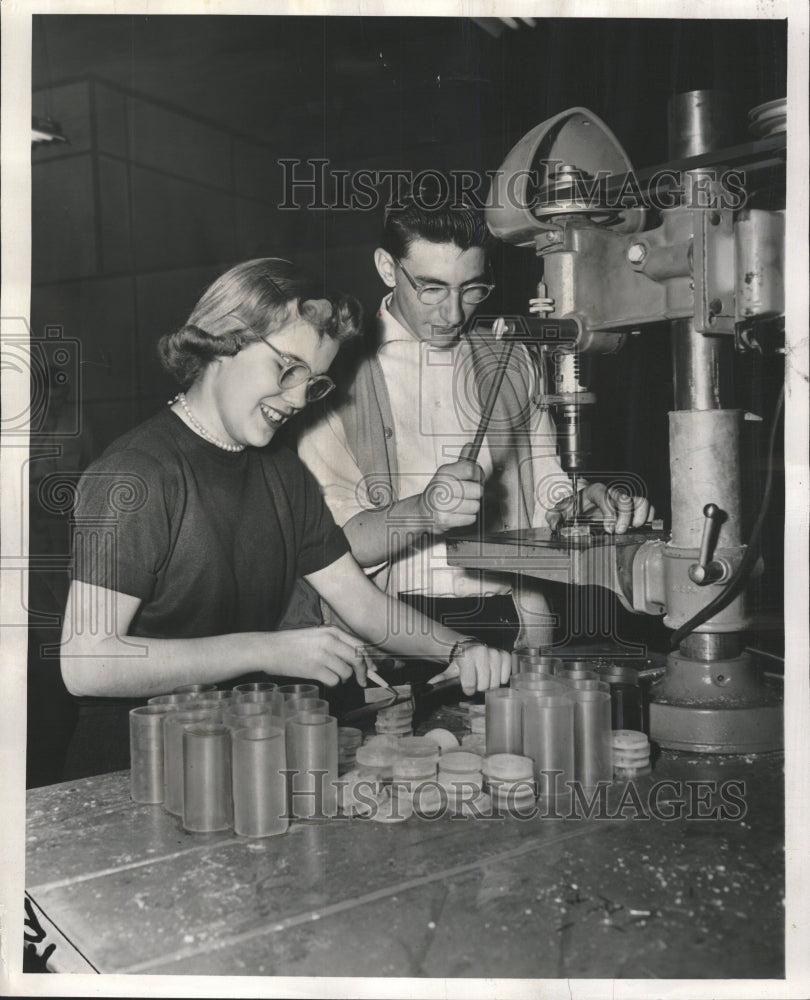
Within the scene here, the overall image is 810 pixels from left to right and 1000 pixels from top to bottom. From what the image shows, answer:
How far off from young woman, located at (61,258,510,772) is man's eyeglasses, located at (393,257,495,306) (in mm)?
112

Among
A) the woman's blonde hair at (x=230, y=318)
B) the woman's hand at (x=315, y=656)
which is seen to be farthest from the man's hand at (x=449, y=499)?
the woman's blonde hair at (x=230, y=318)

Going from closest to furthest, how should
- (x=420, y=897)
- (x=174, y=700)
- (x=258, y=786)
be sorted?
(x=420, y=897), (x=258, y=786), (x=174, y=700)

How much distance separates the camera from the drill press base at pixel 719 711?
51.4 inches

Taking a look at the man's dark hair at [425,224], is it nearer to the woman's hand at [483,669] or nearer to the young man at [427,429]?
the young man at [427,429]

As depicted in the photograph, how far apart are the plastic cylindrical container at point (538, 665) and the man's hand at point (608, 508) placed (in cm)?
26

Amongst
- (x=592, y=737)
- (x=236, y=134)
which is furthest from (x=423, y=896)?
(x=236, y=134)

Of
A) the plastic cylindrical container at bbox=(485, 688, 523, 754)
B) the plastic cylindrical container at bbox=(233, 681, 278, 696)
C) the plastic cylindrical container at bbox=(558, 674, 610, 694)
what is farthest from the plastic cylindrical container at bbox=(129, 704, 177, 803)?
the plastic cylindrical container at bbox=(558, 674, 610, 694)

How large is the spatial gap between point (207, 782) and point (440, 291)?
90 cm

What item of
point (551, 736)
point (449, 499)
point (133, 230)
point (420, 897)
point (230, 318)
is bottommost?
point (420, 897)

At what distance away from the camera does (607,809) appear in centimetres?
116

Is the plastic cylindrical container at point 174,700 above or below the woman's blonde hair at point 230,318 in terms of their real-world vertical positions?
below

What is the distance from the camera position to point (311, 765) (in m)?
1.15

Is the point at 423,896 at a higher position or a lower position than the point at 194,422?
lower

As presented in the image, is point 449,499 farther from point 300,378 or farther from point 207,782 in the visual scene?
point 207,782
